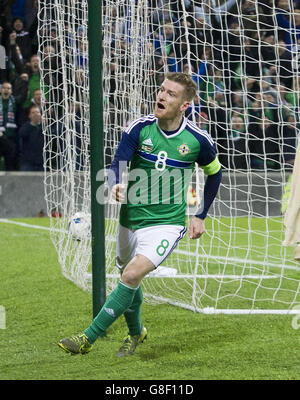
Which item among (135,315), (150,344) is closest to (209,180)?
(135,315)

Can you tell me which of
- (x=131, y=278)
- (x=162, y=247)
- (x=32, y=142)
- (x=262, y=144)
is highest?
(x=32, y=142)

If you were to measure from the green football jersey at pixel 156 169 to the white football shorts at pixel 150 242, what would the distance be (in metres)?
0.04

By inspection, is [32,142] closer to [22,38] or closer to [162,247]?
[22,38]

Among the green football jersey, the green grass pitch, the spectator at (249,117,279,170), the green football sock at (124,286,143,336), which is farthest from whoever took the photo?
the spectator at (249,117,279,170)

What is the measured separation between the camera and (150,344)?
4.52 meters

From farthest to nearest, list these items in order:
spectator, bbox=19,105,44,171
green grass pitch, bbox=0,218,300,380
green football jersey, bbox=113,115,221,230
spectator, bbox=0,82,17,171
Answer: spectator, bbox=19,105,44,171 → spectator, bbox=0,82,17,171 → green football jersey, bbox=113,115,221,230 → green grass pitch, bbox=0,218,300,380

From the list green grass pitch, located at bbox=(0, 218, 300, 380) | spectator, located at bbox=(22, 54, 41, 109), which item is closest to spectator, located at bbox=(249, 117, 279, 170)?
spectator, located at bbox=(22, 54, 41, 109)

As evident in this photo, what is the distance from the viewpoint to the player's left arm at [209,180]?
4289 mm

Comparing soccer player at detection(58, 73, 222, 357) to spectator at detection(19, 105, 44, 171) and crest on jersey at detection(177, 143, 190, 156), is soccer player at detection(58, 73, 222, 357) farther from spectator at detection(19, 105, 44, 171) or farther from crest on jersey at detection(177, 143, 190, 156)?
spectator at detection(19, 105, 44, 171)

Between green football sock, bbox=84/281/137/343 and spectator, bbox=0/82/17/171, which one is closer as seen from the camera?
green football sock, bbox=84/281/137/343

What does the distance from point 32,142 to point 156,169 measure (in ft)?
30.4

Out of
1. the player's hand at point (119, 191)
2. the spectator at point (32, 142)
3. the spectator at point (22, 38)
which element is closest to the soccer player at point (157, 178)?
the player's hand at point (119, 191)

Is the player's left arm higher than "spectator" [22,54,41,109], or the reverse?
"spectator" [22,54,41,109]

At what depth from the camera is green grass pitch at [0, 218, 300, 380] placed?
3779mm
